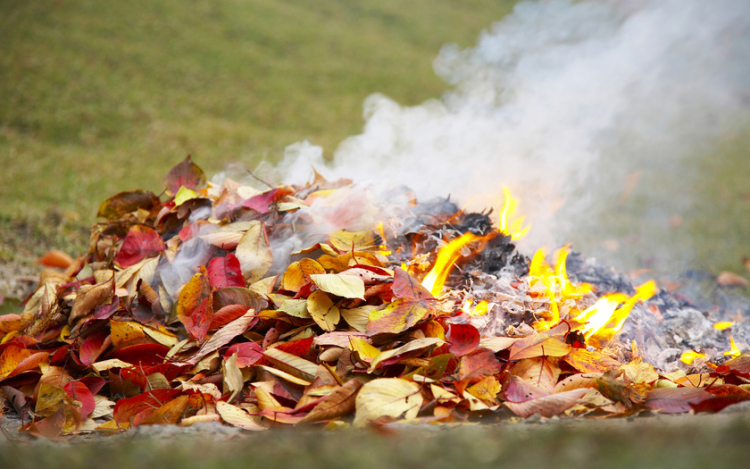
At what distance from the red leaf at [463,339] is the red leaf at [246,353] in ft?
1.68

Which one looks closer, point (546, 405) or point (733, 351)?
point (546, 405)

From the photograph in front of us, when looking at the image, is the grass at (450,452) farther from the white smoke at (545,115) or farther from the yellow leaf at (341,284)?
the white smoke at (545,115)

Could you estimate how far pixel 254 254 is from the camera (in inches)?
66.4

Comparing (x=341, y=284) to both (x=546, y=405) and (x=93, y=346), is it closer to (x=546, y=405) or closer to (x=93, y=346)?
(x=546, y=405)

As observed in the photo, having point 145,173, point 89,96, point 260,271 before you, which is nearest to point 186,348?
point 260,271

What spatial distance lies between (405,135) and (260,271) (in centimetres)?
159

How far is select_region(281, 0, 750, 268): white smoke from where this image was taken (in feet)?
8.44

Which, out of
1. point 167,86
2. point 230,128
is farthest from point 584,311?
point 167,86

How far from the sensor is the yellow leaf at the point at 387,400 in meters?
1.11

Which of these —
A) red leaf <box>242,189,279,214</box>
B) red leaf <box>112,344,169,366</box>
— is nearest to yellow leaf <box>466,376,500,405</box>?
red leaf <box>112,344,169,366</box>

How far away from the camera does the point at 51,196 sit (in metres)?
3.80

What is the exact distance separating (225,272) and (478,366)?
32.1 inches

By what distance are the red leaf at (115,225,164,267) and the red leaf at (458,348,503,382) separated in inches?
46.7

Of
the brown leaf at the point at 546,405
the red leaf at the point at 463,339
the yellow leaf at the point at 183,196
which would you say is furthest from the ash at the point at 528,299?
the yellow leaf at the point at 183,196
